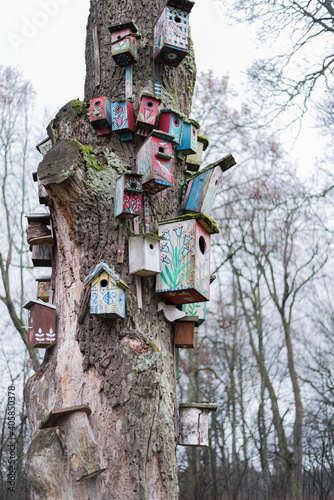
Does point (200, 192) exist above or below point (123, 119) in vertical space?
below

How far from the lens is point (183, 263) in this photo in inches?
128

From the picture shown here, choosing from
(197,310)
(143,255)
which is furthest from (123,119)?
(197,310)

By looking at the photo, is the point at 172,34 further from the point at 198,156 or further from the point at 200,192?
the point at 200,192

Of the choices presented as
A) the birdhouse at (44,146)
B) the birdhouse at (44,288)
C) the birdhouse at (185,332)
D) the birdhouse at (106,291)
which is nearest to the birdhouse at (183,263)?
the birdhouse at (185,332)

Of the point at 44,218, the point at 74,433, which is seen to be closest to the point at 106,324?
the point at 74,433

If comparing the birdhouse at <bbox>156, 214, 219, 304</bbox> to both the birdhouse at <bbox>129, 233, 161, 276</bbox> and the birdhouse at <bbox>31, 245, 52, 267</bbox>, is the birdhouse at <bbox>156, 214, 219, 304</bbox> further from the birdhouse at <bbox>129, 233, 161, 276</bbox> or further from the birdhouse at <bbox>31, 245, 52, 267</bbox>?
the birdhouse at <bbox>31, 245, 52, 267</bbox>

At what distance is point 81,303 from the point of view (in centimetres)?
303

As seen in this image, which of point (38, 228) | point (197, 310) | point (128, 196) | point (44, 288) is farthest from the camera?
point (44, 288)

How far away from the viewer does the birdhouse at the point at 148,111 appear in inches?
133

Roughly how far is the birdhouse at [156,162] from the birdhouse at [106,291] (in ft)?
1.94

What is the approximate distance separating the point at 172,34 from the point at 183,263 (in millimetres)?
1564

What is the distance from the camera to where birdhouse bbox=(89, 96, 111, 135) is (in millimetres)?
3277

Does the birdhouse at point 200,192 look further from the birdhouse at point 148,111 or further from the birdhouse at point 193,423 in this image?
the birdhouse at point 193,423

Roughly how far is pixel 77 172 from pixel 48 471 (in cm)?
165
